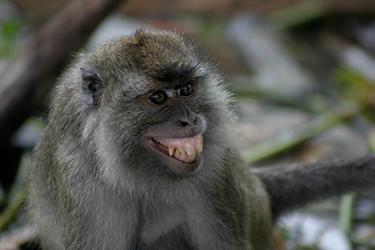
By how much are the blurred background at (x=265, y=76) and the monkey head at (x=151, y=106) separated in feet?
3.21

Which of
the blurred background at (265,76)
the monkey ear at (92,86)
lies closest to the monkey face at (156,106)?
the monkey ear at (92,86)

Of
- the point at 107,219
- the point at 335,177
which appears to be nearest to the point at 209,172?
the point at 107,219

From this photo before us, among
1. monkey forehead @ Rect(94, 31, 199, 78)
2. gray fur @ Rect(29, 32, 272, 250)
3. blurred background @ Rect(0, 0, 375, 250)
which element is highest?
monkey forehead @ Rect(94, 31, 199, 78)

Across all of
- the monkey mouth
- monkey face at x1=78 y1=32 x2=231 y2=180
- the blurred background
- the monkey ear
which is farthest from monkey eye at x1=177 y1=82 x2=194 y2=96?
the blurred background

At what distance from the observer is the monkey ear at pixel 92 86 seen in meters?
5.17

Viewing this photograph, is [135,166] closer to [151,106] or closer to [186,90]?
[151,106]

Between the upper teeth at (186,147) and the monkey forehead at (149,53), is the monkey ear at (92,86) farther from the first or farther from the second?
the upper teeth at (186,147)

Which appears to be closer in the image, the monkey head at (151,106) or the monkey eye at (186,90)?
the monkey head at (151,106)

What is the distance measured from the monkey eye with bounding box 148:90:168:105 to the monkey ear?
33 cm

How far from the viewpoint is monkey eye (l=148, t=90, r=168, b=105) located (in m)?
5.00

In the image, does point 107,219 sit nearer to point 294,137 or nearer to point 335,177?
point 335,177

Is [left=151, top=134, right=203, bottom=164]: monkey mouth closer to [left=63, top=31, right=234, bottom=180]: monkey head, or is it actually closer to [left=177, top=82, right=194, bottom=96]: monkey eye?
[left=63, top=31, right=234, bottom=180]: monkey head

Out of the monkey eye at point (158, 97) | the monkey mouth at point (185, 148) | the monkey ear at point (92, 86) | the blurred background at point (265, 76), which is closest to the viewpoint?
the monkey mouth at point (185, 148)

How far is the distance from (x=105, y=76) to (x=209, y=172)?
80cm
